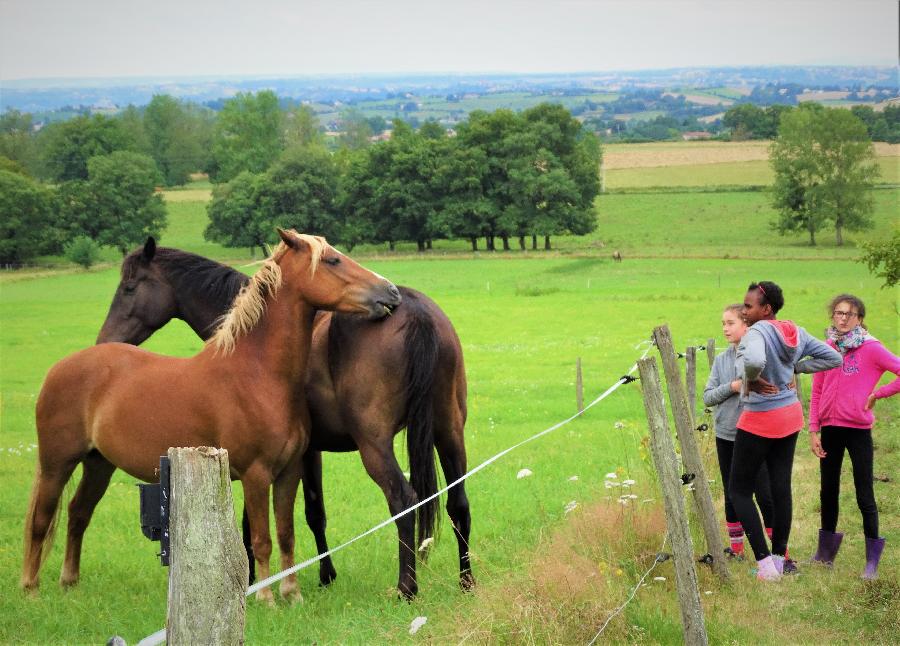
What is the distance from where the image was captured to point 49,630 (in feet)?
22.6

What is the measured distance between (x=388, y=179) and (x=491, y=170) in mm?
8691

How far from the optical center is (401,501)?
719cm

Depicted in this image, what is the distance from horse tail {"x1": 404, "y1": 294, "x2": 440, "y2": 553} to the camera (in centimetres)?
730

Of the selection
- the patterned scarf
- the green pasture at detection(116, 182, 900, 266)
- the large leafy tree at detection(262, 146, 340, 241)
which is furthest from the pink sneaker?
the large leafy tree at detection(262, 146, 340, 241)

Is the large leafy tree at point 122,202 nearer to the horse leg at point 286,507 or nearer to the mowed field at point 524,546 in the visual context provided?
the mowed field at point 524,546

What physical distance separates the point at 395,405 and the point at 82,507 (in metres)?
3.09

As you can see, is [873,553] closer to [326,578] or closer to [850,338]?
[850,338]

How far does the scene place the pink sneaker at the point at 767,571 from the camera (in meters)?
7.16

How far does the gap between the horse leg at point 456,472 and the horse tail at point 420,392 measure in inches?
11.5

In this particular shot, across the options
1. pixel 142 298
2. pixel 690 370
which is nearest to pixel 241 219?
pixel 690 370

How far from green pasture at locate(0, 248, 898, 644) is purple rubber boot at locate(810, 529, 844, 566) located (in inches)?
17.9

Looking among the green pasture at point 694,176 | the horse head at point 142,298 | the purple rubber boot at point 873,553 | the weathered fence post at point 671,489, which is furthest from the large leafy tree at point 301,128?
the weathered fence post at point 671,489

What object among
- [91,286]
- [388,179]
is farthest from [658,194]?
[91,286]

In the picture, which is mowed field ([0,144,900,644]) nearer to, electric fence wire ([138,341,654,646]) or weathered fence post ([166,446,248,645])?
electric fence wire ([138,341,654,646])
